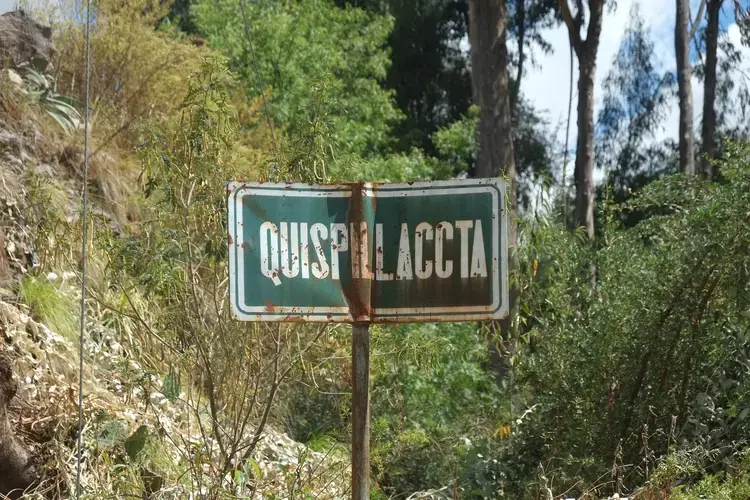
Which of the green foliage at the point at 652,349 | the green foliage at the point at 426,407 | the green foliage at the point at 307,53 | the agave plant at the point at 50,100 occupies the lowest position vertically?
the green foliage at the point at 426,407

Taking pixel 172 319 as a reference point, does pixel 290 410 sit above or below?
below

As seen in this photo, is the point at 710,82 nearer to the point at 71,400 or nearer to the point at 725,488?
the point at 725,488

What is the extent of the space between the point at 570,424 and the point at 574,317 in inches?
33.7

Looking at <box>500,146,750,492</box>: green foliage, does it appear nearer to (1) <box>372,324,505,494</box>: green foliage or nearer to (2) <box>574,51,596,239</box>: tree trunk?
(1) <box>372,324,505,494</box>: green foliage

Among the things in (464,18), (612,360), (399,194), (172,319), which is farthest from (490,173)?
(464,18)

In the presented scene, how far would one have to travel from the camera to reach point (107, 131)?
34.2 ft

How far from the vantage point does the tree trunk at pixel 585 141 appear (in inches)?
561

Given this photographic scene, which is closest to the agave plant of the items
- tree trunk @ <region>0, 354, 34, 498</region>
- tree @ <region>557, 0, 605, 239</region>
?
tree trunk @ <region>0, 354, 34, 498</region>

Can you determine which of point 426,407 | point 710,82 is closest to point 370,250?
point 426,407

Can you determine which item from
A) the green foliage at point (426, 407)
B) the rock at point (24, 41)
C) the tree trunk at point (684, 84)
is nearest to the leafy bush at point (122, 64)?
the rock at point (24, 41)

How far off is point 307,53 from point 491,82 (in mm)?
4482

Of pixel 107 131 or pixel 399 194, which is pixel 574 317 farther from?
pixel 107 131

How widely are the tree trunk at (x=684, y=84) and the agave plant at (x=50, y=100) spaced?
34.4 ft

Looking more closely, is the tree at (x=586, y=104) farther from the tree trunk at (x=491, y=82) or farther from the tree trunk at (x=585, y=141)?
the tree trunk at (x=491, y=82)
